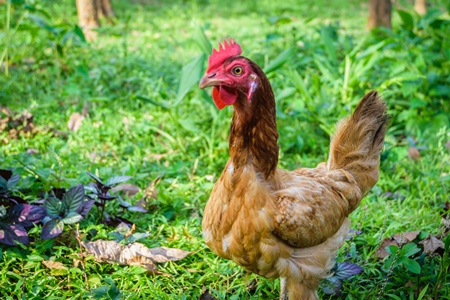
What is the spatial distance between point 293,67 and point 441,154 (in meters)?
2.14

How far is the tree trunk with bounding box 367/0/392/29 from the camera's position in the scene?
802 centimetres

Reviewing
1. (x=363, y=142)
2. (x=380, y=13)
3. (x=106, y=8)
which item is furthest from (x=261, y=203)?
(x=106, y=8)

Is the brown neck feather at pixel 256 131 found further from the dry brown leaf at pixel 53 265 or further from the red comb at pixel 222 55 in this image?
the dry brown leaf at pixel 53 265

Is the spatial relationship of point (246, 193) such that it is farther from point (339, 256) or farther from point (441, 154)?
point (441, 154)

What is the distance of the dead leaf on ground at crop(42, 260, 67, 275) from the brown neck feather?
1.32 m

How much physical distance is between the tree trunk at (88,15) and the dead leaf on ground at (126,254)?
528 centimetres

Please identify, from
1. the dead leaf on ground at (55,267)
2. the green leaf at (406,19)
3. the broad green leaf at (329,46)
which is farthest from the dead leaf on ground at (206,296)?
the green leaf at (406,19)

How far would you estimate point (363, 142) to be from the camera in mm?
2992

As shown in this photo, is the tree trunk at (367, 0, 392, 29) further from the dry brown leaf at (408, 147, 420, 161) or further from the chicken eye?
the chicken eye

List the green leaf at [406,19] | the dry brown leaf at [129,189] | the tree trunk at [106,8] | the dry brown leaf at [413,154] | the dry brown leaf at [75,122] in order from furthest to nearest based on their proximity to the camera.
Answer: the tree trunk at [106,8]
the green leaf at [406,19]
the dry brown leaf at [75,122]
the dry brown leaf at [413,154]
the dry brown leaf at [129,189]

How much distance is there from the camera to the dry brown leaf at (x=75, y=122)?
15.8ft

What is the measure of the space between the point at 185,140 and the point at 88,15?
4.07 meters

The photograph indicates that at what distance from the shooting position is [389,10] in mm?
8031

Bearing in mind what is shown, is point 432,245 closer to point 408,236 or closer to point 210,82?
point 408,236
